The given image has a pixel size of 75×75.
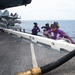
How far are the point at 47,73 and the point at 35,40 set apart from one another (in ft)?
17.3

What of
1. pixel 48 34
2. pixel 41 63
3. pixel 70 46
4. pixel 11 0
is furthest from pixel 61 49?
pixel 11 0

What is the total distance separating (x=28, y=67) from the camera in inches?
201

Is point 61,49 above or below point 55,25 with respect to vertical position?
below

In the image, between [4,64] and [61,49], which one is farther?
[61,49]

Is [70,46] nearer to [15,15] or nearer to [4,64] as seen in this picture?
[4,64]

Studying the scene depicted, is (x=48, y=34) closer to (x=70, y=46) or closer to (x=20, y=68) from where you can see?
(x=70, y=46)

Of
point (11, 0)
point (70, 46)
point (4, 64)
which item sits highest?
point (11, 0)

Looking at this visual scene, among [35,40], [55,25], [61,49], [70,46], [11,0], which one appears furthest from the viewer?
[11,0]

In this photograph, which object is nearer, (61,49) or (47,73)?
(47,73)

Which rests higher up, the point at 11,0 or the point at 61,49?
the point at 11,0

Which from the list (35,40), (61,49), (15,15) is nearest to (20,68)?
(61,49)

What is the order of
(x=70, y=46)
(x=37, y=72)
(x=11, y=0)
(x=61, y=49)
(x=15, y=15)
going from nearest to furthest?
1. (x=37, y=72)
2. (x=70, y=46)
3. (x=61, y=49)
4. (x=11, y=0)
5. (x=15, y=15)

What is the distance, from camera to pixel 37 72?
425cm

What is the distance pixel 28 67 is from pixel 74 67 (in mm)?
1175
